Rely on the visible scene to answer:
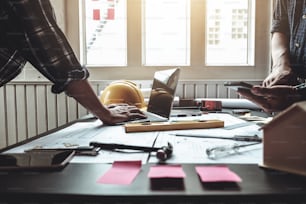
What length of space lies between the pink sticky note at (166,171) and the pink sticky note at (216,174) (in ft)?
0.09

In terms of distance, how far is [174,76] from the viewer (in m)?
1.12

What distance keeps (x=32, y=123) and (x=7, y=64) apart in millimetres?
900

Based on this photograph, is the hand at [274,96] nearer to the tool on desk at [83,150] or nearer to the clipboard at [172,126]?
the clipboard at [172,126]

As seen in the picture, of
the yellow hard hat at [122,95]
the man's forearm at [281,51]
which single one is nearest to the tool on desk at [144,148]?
the yellow hard hat at [122,95]

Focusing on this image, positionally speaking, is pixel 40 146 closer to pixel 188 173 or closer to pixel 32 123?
pixel 188 173

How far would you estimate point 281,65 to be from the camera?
4.17 feet

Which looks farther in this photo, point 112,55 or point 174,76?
point 112,55

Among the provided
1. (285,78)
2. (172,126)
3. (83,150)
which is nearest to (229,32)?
(285,78)

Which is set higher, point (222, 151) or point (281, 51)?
point (281, 51)

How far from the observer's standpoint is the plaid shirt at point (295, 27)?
1.24m

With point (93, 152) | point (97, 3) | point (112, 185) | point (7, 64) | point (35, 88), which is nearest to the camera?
point (112, 185)

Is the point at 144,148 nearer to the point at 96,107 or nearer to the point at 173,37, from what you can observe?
the point at 96,107

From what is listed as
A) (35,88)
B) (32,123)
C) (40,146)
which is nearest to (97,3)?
(35,88)

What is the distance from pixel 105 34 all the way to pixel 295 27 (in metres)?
1.02
